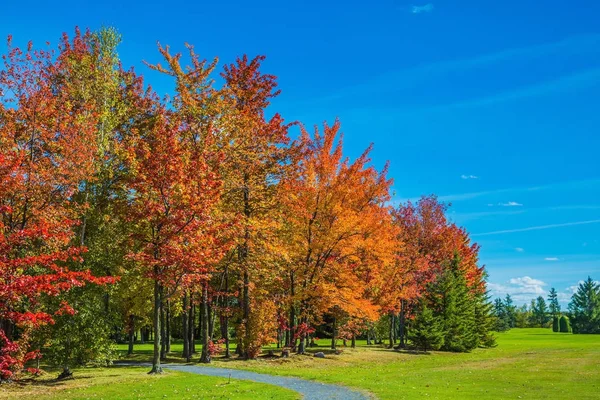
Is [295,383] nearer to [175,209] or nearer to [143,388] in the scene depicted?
[143,388]

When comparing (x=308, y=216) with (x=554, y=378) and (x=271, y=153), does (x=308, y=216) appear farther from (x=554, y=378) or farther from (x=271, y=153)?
(x=554, y=378)

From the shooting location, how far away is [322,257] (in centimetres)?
3784

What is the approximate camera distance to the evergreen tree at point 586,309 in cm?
9806

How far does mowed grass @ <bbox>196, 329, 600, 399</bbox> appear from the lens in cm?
2105

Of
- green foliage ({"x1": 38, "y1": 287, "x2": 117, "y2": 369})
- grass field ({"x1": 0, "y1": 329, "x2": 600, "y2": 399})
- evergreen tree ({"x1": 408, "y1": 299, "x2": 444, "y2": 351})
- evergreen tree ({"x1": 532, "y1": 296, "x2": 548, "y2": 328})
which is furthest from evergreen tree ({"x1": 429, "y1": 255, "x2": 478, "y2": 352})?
evergreen tree ({"x1": 532, "y1": 296, "x2": 548, "y2": 328})

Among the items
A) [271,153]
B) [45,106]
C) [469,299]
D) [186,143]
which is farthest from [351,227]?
[469,299]

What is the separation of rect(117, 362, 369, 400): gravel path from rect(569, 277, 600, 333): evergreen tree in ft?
313

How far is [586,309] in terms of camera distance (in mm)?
100750

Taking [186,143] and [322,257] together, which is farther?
[322,257]

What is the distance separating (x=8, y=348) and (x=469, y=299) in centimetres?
4911

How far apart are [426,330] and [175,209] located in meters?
31.9

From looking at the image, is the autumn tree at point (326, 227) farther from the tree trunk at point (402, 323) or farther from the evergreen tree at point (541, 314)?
the evergreen tree at point (541, 314)

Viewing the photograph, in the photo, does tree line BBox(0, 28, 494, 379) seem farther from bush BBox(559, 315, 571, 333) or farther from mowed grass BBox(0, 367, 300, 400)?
bush BBox(559, 315, 571, 333)

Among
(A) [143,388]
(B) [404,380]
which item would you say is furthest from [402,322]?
(A) [143,388]
